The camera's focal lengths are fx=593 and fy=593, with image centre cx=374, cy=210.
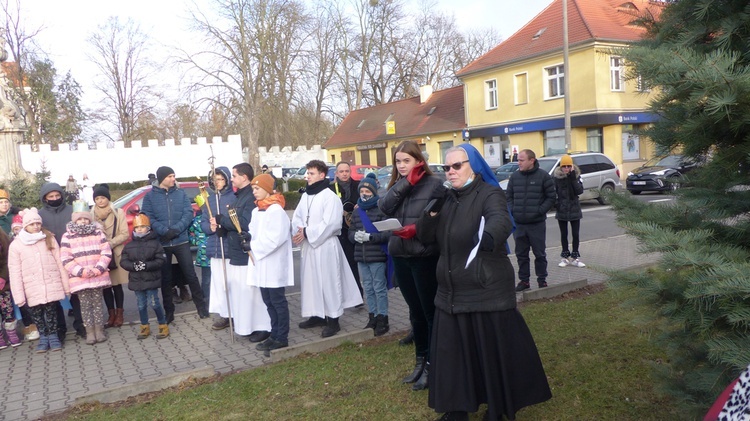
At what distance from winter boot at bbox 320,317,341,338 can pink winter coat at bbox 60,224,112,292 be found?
2.68 meters

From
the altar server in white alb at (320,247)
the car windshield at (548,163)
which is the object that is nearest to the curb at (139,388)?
the altar server in white alb at (320,247)

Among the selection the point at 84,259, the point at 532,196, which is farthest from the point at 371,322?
the point at 84,259

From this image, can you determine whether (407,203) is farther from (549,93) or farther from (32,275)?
(549,93)

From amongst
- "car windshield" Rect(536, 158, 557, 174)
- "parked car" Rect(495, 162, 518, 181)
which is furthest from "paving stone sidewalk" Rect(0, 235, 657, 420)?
"parked car" Rect(495, 162, 518, 181)

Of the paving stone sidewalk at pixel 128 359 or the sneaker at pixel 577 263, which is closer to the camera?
the paving stone sidewalk at pixel 128 359

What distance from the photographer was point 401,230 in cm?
461

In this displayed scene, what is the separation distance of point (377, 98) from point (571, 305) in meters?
50.3

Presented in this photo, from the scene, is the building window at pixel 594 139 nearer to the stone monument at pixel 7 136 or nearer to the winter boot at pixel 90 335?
the stone monument at pixel 7 136

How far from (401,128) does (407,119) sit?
3.19ft

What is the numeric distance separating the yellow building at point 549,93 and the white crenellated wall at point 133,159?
18.4 meters

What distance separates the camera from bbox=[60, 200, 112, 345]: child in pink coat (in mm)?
6871

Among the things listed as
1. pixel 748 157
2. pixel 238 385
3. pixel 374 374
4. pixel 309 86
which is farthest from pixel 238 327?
pixel 309 86

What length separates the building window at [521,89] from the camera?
34469 mm

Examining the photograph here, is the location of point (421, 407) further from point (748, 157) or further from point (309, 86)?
point (309, 86)
